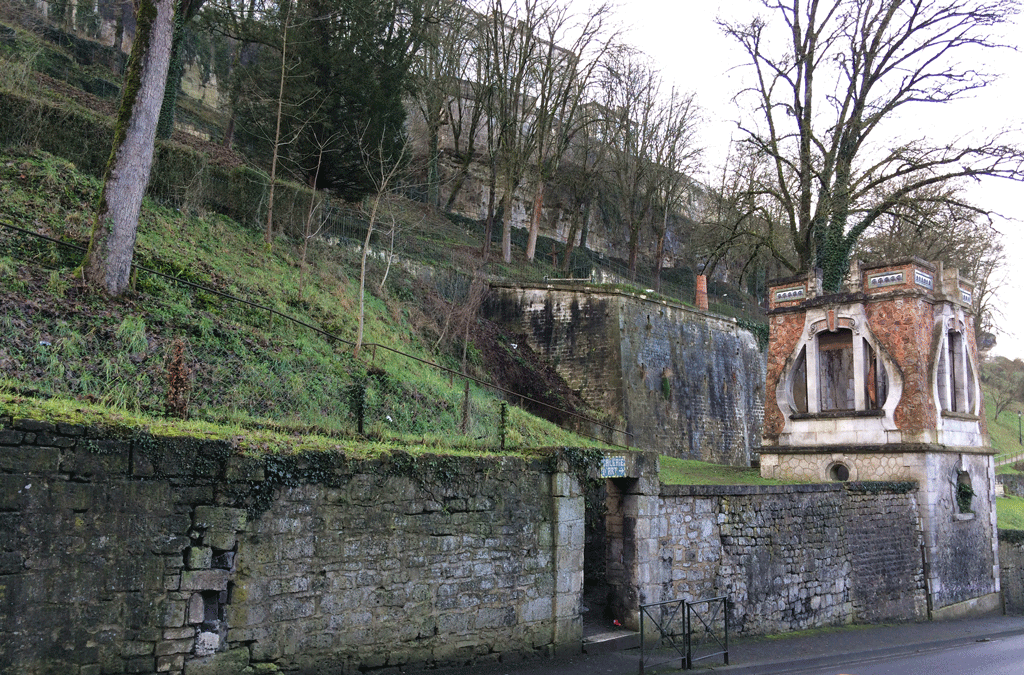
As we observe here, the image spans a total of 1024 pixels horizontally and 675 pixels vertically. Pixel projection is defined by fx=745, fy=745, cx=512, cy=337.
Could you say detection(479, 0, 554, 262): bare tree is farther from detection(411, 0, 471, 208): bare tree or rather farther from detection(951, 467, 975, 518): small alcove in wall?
detection(951, 467, 975, 518): small alcove in wall

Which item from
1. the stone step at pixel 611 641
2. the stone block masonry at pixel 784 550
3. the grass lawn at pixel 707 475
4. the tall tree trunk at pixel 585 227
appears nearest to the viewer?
the stone step at pixel 611 641

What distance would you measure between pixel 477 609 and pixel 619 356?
16507mm

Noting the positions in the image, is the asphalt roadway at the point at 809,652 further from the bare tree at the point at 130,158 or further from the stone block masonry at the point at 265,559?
the bare tree at the point at 130,158

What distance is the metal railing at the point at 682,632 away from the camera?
9445mm

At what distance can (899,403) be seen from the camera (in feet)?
53.5

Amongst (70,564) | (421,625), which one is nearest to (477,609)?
(421,625)

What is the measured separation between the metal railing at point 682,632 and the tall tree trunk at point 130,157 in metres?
9.25

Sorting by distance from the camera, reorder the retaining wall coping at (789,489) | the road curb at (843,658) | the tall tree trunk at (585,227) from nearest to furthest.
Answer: the road curb at (843,658)
the retaining wall coping at (789,489)
the tall tree trunk at (585,227)

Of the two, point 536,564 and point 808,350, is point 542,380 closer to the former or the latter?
point 808,350

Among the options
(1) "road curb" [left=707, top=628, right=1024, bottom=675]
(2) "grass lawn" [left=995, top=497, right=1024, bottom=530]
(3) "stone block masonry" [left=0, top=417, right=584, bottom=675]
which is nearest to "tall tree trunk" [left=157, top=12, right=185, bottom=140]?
(3) "stone block masonry" [left=0, top=417, right=584, bottom=675]

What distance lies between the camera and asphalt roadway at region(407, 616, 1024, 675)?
8.61 metres

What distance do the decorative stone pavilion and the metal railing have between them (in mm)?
7414

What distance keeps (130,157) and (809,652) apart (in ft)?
42.1

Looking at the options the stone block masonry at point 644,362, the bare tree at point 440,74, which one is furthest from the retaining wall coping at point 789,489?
the bare tree at point 440,74
